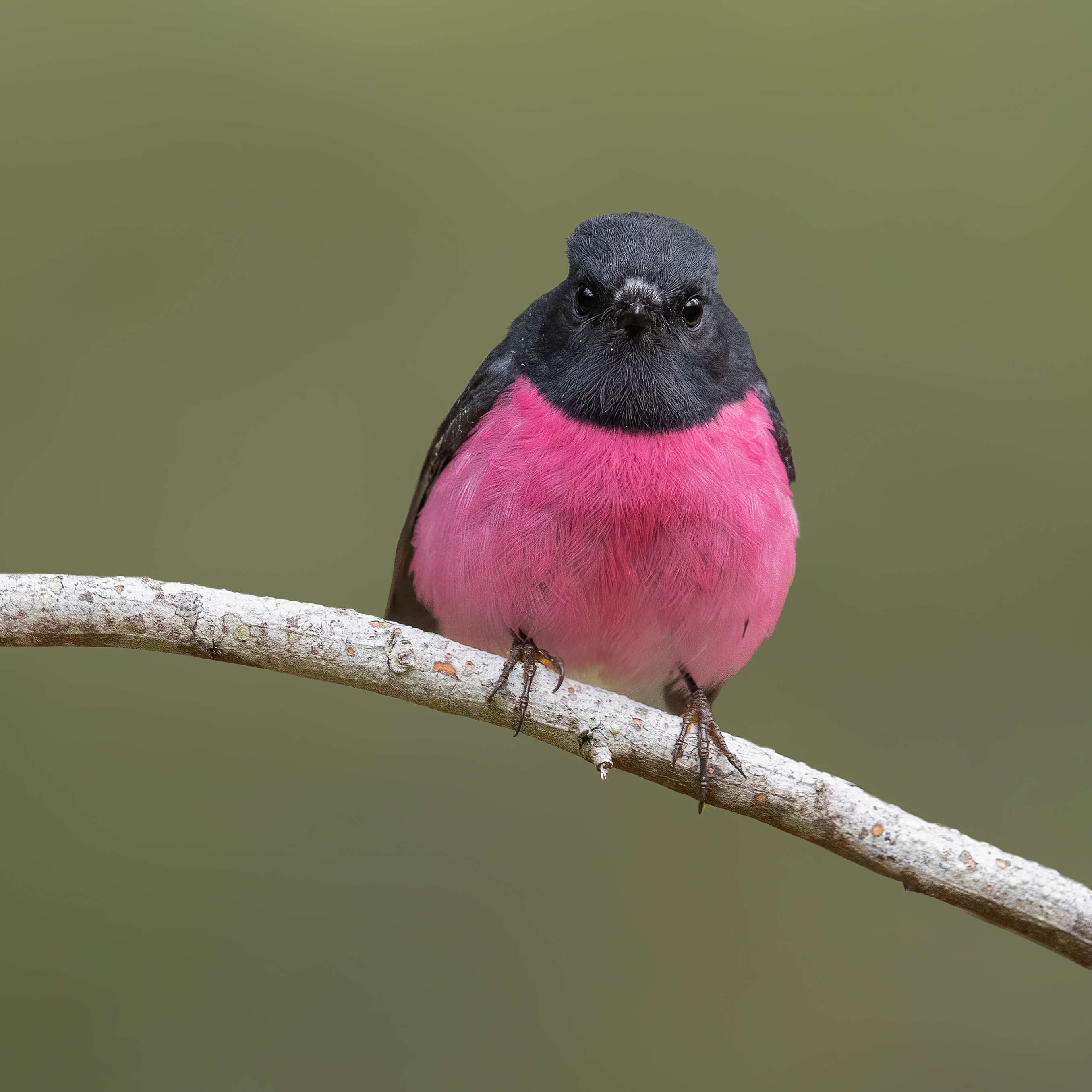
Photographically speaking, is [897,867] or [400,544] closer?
[897,867]

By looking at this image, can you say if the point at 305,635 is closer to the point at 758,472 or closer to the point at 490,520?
the point at 490,520

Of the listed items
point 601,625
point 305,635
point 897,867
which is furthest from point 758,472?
point 305,635

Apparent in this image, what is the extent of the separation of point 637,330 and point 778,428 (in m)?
0.73

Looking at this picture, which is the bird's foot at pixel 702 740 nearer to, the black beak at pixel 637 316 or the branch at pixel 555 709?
the branch at pixel 555 709

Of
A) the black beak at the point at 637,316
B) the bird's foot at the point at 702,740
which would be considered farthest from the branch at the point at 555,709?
the black beak at the point at 637,316

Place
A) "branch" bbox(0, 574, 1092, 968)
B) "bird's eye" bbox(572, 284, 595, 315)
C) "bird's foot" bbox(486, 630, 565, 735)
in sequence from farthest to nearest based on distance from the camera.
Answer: "bird's eye" bbox(572, 284, 595, 315), "bird's foot" bbox(486, 630, 565, 735), "branch" bbox(0, 574, 1092, 968)

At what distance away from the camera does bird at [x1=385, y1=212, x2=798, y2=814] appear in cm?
352

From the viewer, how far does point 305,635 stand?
10.4 ft

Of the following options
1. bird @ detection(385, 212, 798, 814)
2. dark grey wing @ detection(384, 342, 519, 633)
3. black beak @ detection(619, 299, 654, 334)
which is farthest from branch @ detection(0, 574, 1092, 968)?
black beak @ detection(619, 299, 654, 334)

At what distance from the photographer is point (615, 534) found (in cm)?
351

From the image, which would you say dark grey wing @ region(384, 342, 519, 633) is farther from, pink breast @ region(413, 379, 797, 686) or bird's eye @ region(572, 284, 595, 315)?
bird's eye @ region(572, 284, 595, 315)

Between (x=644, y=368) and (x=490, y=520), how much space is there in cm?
66

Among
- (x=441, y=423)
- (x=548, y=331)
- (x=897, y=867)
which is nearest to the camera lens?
(x=897, y=867)

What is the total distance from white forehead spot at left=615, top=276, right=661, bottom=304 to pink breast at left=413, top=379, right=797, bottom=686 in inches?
16.3
